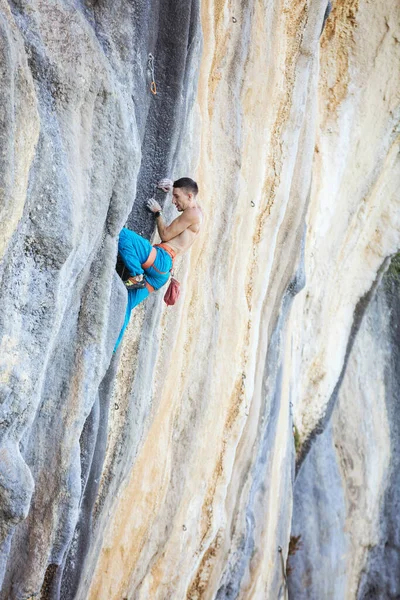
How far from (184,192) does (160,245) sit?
0.33 meters

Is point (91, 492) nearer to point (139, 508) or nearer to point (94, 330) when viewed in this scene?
point (139, 508)

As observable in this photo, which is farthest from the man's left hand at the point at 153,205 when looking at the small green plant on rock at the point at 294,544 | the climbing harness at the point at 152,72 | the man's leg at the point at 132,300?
the small green plant on rock at the point at 294,544

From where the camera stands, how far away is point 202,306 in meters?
5.24

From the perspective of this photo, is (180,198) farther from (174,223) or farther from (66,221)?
(66,221)

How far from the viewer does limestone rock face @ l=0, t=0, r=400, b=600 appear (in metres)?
3.38

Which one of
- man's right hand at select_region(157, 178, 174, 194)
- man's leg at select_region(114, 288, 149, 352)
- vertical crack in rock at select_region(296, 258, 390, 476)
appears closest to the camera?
man's leg at select_region(114, 288, 149, 352)

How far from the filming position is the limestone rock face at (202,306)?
11.1 ft

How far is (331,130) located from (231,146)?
5.88ft

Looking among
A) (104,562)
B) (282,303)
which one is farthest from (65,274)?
(282,303)

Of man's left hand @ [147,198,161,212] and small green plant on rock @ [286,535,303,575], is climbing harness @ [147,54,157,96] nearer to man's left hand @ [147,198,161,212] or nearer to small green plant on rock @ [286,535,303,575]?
man's left hand @ [147,198,161,212]

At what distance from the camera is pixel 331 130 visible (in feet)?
Answer: 22.0

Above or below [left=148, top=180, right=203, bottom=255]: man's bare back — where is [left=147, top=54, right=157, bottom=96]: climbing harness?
above

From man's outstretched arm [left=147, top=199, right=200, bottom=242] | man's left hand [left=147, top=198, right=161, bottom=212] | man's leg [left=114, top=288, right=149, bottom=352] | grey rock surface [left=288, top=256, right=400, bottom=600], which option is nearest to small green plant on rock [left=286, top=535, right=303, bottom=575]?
grey rock surface [left=288, top=256, right=400, bottom=600]

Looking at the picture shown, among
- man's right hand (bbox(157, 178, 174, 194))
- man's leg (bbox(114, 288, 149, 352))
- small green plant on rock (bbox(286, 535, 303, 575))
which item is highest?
man's right hand (bbox(157, 178, 174, 194))
